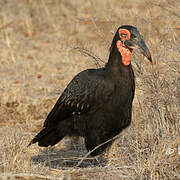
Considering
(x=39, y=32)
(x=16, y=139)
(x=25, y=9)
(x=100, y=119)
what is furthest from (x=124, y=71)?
(x=25, y=9)

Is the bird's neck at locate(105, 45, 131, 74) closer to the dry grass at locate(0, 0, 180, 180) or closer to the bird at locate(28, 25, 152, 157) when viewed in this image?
the bird at locate(28, 25, 152, 157)

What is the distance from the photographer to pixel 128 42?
3898mm

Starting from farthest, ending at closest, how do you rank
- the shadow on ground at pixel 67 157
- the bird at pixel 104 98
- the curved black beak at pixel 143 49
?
the shadow on ground at pixel 67 157
the bird at pixel 104 98
the curved black beak at pixel 143 49

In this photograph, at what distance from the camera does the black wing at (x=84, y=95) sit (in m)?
4.04

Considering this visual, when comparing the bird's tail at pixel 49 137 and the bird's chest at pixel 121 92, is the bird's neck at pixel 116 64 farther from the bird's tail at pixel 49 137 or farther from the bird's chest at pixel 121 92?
the bird's tail at pixel 49 137

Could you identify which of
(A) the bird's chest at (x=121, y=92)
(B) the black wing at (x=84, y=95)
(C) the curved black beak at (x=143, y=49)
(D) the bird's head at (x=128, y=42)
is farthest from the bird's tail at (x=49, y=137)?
(C) the curved black beak at (x=143, y=49)

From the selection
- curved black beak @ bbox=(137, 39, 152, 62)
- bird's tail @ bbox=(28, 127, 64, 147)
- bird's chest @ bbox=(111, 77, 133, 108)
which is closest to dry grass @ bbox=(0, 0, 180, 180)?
bird's tail @ bbox=(28, 127, 64, 147)

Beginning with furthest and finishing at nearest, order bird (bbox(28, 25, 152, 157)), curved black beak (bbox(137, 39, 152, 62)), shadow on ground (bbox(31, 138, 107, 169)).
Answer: shadow on ground (bbox(31, 138, 107, 169)), bird (bbox(28, 25, 152, 157)), curved black beak (bbox(137, 39, 152, 62))

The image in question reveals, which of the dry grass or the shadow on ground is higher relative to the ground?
the dry grass

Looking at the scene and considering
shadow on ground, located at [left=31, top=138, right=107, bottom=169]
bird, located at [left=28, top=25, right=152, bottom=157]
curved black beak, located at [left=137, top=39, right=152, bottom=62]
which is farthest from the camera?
shadow on ground, located at [left=31, top=138, right=107, bottom=169]

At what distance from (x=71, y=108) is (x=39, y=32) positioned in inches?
201

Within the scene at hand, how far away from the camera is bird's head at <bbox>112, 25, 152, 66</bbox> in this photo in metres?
3.83

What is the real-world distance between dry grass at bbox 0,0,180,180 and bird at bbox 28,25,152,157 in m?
0.21

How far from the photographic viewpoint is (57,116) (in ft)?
14.7
